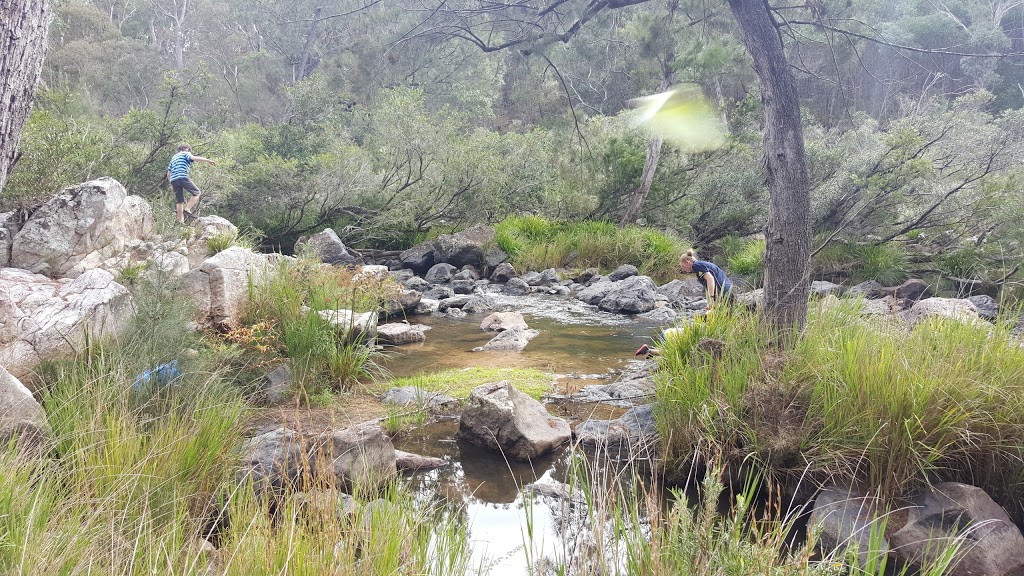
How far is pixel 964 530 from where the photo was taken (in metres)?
2.92

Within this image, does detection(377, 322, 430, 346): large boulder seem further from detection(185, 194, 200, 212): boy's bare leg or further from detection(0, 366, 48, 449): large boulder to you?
detection(185, 194, 200, 212): boy's bare leg

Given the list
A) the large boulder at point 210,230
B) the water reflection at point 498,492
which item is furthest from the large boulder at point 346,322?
the large boulder at point 210,230

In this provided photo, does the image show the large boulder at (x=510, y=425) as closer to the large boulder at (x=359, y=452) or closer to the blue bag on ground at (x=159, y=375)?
the large boulder at (x=359, y=452)

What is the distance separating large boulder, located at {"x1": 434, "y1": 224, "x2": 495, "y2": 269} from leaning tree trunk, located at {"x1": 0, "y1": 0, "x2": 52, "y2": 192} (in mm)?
12482

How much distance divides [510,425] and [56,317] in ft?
11.1

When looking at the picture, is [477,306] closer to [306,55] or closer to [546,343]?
[546,343]

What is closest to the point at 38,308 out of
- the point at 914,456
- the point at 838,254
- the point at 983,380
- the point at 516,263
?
the point at 914,456

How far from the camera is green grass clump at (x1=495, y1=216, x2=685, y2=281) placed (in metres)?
15.2

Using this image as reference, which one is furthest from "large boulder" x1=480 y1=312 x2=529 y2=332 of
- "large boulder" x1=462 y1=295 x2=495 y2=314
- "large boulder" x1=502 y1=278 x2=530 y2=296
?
"large boulder" x1=502 y1=278 x2=530 y2=296

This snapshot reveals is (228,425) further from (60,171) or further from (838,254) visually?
(838,254)

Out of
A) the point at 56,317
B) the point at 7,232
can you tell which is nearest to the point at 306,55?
the point at 7,232

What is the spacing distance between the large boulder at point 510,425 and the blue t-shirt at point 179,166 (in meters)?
8.81

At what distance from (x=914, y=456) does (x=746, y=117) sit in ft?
50.5

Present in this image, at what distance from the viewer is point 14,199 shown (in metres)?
8.10
